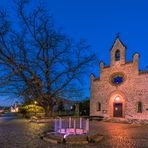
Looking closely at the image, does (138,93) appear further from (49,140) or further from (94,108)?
(49,140)

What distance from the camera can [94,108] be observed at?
3309 centimetres

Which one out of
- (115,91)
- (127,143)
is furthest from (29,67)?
(127,143)

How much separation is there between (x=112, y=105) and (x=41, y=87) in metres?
11.0

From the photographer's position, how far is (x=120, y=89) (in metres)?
30.4

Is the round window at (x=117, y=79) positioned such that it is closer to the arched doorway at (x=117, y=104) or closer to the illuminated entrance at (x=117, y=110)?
the arched doorway at (x=117, y=104)

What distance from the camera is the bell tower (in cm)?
3086

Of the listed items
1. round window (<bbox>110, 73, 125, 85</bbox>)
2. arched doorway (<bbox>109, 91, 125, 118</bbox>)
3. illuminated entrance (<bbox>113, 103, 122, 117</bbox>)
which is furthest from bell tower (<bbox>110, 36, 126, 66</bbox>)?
illuminated entrance (<bbox>113, 103, 122, 117</bbox>)

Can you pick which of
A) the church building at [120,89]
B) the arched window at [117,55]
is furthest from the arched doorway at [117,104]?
the arched window at [117,55]

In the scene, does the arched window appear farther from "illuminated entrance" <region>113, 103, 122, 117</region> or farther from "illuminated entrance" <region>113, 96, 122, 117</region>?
"illuminated entrance" <region>113, 103, 122, 117</region>

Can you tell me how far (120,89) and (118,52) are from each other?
5.09 meters

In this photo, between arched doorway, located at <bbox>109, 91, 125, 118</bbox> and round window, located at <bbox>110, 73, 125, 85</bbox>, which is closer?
arched doorway, located at <bbox>109, 91, 125, 118</bbox>

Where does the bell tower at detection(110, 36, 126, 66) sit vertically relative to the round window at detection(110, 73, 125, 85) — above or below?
above

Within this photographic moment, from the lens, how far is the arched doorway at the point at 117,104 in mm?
30253

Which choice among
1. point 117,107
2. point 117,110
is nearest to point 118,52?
point 117,107
